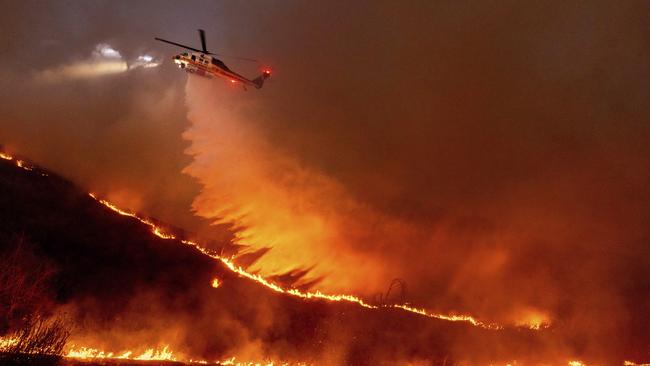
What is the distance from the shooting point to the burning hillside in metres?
22.4

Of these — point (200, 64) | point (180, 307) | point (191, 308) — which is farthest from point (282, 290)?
A: point (200, 64)

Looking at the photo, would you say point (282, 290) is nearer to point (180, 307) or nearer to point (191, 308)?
point (191, 308)

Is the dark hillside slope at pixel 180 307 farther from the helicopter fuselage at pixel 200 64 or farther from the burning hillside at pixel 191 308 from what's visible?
the helicopter fuselage at pixel 200 64

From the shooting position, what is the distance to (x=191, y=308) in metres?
25.3

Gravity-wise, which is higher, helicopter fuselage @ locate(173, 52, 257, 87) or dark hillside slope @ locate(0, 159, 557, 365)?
helicopter fuselage @ locate(173, 52, 257, 87)

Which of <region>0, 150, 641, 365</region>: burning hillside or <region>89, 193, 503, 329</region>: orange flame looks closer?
<region>0, 150, 641, 365</region>: burning hillside

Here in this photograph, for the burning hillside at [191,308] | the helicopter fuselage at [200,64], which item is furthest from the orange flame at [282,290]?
the helicopter fuselage at [200,64]

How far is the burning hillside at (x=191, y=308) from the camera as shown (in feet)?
73.4

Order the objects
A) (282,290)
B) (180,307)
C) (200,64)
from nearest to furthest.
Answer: (200,64) → (180,307) → (282,290)

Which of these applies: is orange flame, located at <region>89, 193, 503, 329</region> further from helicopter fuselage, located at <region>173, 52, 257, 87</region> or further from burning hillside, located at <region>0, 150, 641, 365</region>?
helicopter fuselage, located at <region>173, 52, 257, 87</region>

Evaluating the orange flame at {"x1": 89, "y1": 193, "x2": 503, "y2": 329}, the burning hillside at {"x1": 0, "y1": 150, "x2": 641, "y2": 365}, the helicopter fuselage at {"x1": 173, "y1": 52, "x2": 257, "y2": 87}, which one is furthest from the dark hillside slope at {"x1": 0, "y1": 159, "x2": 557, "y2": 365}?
the helicopter fuselage at {"x1": 173, "y1": 52, "x2": 257, "y2": 87}

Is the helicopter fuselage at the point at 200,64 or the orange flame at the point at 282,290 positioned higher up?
the helicopter fuselage at the point at 200,64

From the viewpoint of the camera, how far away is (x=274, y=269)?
30281 millimetres

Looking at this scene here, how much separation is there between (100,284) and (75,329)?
5.00 meters
